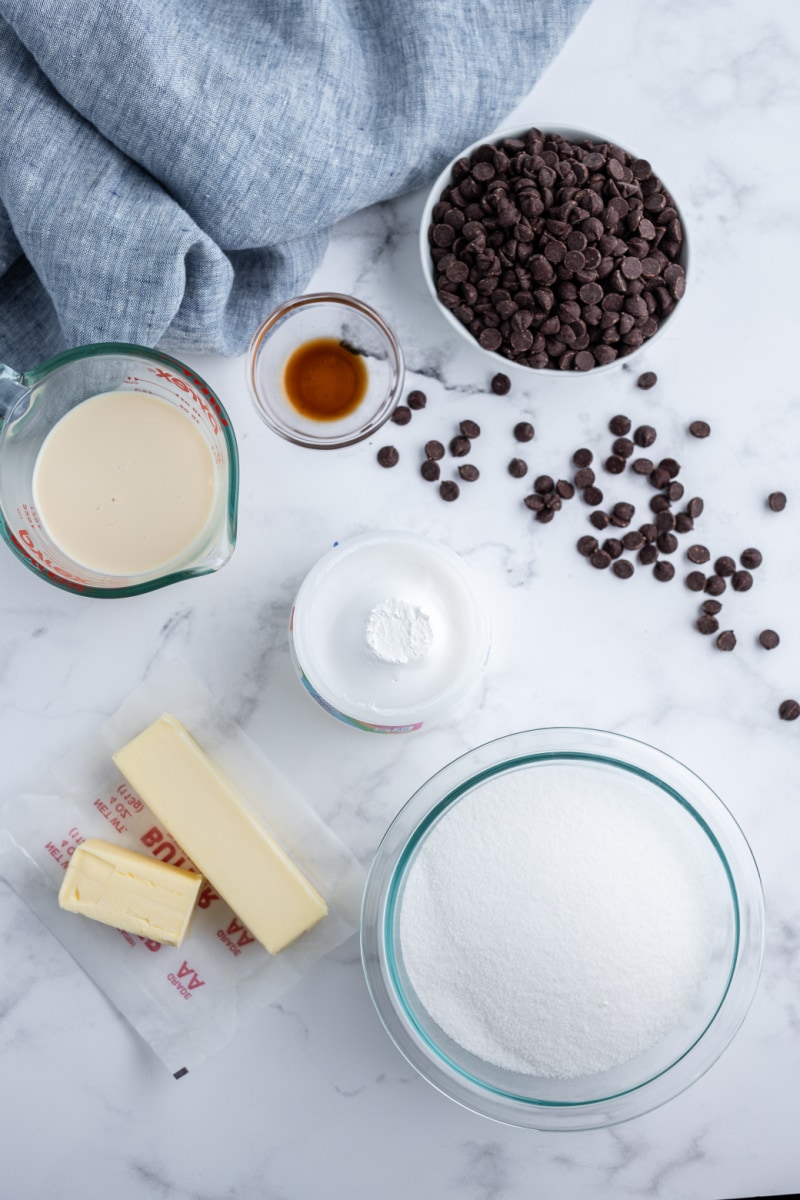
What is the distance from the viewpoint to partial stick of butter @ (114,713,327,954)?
3.88 ft

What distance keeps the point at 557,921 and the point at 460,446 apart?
0.65 metres

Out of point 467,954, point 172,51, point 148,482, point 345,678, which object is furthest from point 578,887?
point 172,51

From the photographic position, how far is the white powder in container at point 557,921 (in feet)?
3.40

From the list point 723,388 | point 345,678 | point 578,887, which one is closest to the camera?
point 578,887

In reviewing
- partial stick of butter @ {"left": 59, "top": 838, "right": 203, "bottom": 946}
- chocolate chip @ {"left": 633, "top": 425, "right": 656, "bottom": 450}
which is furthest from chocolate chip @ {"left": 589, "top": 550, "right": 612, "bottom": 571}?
partial stick of butter @ {"left": 59, "top": 838, "right": 203, "bottom": 946}

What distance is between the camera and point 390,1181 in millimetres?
1271

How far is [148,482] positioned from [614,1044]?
900mm

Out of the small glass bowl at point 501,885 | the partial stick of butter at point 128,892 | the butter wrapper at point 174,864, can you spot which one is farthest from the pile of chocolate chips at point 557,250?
the partial stick of butter at point 128,892

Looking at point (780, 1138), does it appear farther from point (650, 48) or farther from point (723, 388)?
point (650, 48)

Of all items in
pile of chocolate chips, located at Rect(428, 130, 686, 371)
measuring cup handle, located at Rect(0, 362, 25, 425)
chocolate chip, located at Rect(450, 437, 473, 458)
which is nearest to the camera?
measuring cup handle, located at Rect(0, 362, 25, 425)

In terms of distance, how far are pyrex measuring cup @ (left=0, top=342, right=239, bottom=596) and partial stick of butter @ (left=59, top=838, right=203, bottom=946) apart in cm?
38

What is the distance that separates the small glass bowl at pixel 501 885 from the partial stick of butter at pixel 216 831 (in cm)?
11

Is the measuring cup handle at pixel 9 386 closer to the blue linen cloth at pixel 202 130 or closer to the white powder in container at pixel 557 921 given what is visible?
the blue linen cloth at pixel 202 130

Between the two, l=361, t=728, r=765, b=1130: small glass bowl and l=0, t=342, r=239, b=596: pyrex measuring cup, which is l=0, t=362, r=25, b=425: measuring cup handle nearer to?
l=0, t=342, r=239, b=596: pyrex measuring cup
